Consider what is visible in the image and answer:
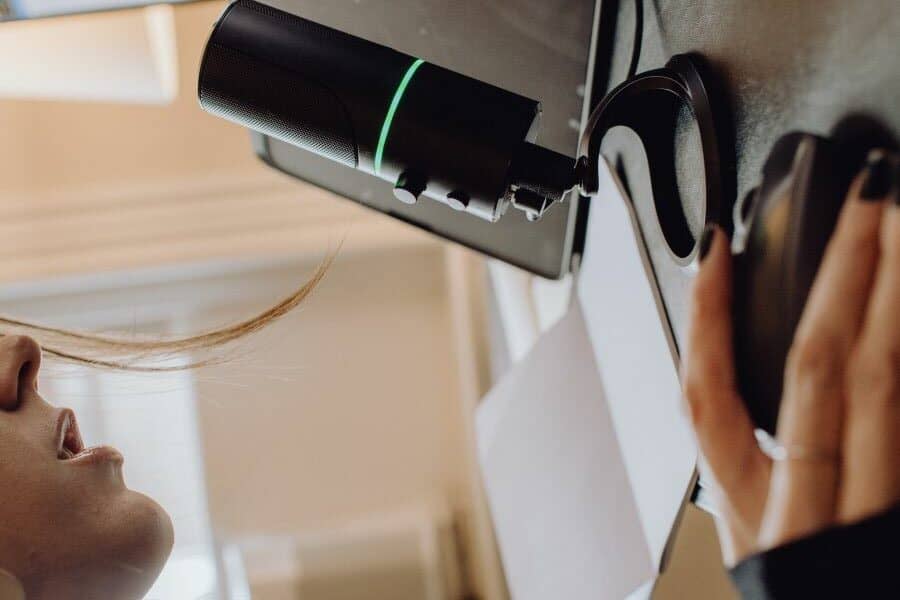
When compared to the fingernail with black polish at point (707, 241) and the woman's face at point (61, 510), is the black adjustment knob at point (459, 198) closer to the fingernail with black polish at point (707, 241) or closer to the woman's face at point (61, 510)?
the fingernail with black polish at point (707, 241)

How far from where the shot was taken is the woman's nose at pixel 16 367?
0.42 m

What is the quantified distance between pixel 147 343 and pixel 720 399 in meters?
0.43

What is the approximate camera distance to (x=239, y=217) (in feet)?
3.83

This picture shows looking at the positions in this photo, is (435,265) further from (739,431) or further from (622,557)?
(739,431)

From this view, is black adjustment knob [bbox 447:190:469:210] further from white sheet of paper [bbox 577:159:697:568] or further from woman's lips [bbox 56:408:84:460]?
woman's lips [bbox 56:408:84:460]

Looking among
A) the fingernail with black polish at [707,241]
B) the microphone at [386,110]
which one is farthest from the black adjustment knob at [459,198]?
the fingernail with black polish at [707,241]

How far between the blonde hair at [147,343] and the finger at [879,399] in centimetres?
38

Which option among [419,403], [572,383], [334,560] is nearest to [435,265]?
[419,403]

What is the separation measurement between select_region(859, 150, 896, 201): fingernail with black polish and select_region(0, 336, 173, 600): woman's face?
40 centimetres

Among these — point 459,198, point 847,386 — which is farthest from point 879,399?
point 459,198

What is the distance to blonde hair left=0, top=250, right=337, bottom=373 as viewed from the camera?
0.56 metres

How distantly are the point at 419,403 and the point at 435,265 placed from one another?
0.21 metres

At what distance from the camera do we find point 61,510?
406 mm

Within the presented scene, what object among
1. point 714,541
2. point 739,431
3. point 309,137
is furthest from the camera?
point 714,541
